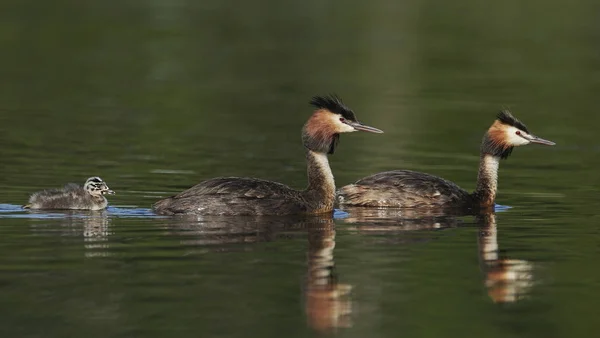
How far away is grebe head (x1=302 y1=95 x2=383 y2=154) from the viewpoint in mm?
17078

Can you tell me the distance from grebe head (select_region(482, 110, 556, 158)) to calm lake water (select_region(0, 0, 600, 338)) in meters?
0.65

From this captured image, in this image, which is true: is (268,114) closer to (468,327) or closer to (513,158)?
(513,158)

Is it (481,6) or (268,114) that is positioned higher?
(481,6)

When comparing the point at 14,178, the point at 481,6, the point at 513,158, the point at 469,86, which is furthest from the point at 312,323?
the point at 481,6

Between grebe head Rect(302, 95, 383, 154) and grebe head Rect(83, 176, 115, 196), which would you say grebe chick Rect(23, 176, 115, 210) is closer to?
grebe head Rect(83, 176, 115, 196)

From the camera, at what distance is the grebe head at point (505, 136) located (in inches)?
734

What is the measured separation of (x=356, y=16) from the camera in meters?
51.5

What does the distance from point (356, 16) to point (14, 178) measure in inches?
1339

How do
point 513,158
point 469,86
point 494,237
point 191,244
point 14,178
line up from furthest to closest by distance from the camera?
point 469,86 → point 513,158 → point 14,178 → point 494,237 → point 191,244

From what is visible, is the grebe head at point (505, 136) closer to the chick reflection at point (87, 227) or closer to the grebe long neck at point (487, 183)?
the grebe long neck at point (487, 183)

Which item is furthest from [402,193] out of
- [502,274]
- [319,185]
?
[502,274]

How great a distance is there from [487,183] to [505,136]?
77cm

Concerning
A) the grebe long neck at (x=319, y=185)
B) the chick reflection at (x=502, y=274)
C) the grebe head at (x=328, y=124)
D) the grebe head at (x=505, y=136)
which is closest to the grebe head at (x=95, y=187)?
the grebe long neck at (x=319, y=185)

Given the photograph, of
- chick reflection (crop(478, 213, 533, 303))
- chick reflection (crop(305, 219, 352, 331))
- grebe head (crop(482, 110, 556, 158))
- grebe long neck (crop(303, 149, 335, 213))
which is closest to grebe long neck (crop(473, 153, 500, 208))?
grebe head (crop(482, 110, 556, 158))
